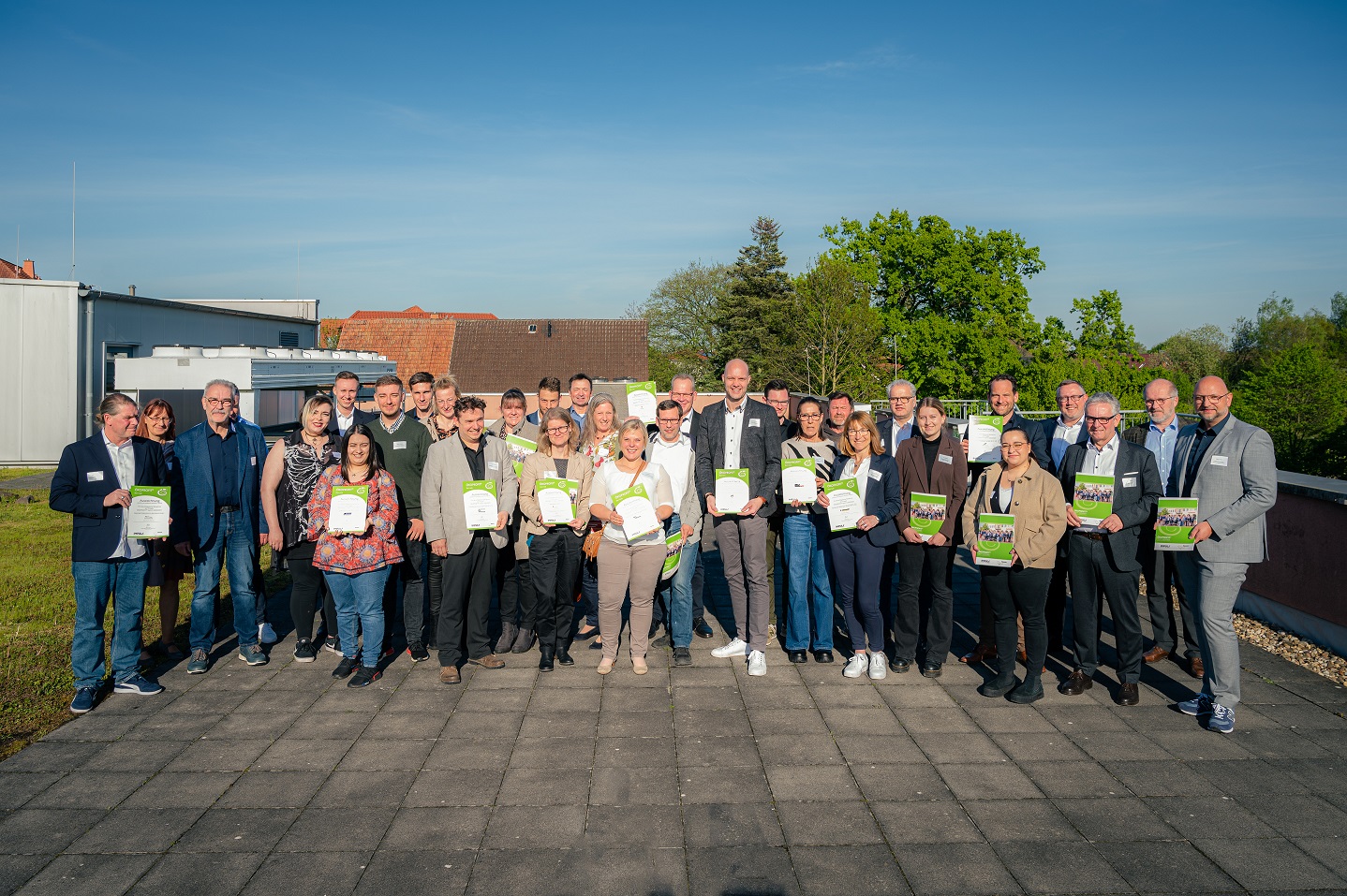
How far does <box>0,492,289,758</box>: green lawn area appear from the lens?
5.64 meters

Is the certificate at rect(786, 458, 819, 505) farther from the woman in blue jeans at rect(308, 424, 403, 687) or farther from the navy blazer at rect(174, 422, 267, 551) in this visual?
the navy blazer at rect(174, 422, 267, 551)

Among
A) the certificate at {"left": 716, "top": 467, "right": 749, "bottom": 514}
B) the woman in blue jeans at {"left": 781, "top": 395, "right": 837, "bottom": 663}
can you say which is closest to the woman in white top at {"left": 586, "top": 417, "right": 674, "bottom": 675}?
the certificate at {"left": 716, "top": 467, "right": 749, "bottom": 514}

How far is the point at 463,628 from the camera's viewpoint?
6844 millimetres

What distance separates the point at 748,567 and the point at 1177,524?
2903 millimetres

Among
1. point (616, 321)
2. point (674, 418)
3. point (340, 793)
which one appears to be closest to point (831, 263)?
point (616, 321)

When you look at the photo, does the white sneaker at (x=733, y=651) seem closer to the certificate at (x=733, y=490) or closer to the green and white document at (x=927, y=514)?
the certificate at (x=733, y=490)

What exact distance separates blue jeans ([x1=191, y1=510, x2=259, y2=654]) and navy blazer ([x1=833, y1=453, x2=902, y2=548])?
4598mm

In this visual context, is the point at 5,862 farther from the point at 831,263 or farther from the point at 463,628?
the point at 831,263

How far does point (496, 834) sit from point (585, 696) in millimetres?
1879

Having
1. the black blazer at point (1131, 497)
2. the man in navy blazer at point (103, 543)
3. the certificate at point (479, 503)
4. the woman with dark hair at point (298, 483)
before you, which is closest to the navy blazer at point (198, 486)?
the woman with dark hair at point (298, 483)

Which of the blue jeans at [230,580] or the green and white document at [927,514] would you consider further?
the blue jeans at [230,580]

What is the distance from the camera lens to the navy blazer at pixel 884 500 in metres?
6.25

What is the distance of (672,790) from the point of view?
4.61 m

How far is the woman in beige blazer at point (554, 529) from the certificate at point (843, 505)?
1.82m
